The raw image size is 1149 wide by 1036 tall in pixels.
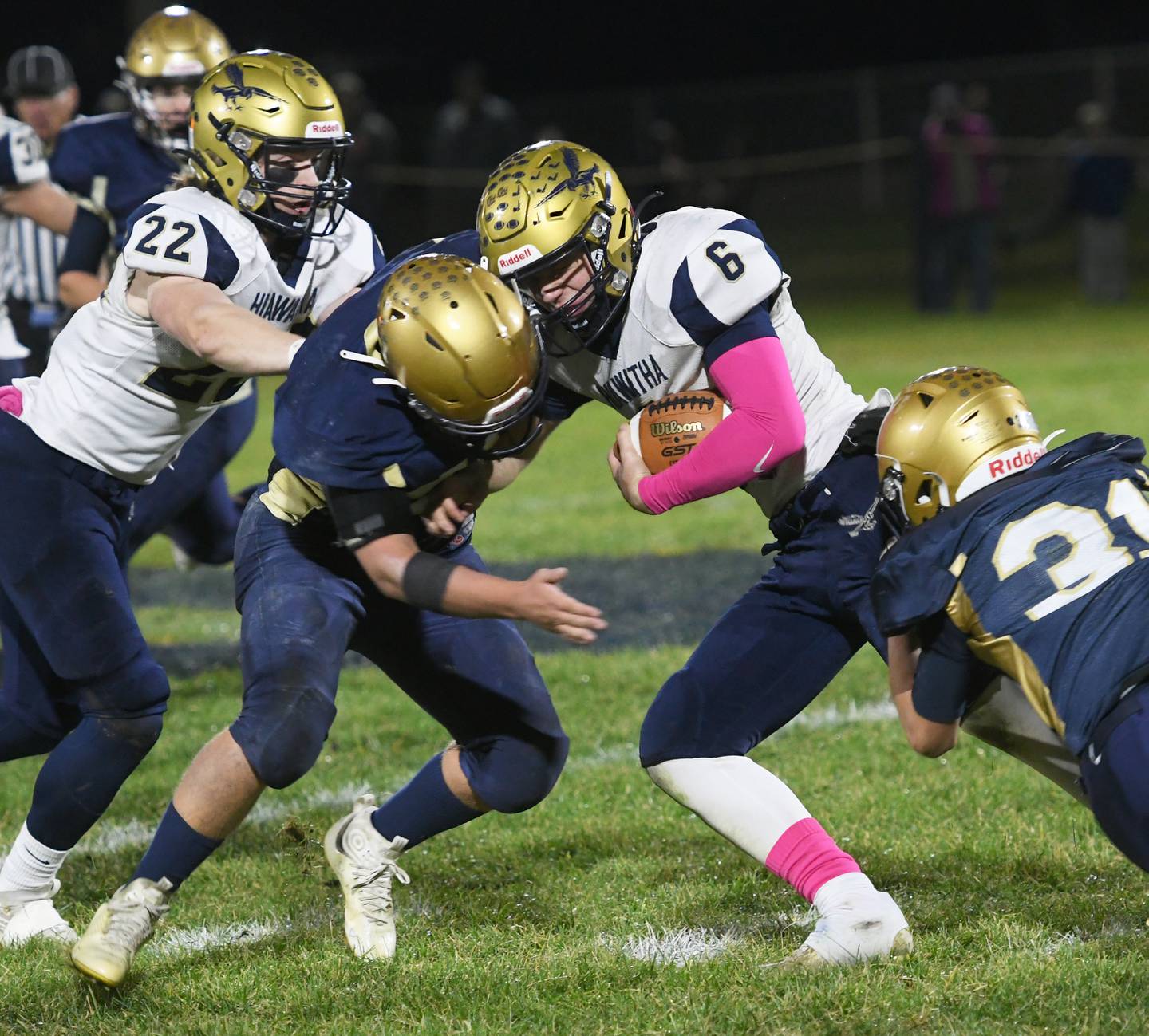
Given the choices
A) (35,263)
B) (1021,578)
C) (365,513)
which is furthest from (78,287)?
→ (1021,578)

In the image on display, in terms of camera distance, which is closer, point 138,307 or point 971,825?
point 138,307

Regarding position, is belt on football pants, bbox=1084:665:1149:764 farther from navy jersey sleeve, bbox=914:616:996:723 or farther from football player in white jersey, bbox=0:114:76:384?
football player in white jersey, bbox=0:114:76:384

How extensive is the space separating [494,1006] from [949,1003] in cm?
80

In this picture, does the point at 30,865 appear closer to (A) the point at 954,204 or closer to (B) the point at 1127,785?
(B) the point at 1127,785

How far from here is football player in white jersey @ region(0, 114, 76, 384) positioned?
5695 mm

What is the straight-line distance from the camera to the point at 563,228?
3.13 meters

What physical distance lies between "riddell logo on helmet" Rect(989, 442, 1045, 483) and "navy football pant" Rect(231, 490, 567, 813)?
1072mm

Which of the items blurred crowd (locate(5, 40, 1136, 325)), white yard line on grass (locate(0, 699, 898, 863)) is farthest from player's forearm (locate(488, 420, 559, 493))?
blurred crowd (locate(5, 40, 1136, 325))

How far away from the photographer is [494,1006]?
3.00m

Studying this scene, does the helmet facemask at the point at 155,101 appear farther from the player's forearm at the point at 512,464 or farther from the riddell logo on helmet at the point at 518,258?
the riddell logo on helmet at the point at 518,258

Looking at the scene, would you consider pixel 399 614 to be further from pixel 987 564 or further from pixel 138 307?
pixel 987 564

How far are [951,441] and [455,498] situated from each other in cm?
96

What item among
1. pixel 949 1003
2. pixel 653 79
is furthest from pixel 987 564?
pixel 653 79

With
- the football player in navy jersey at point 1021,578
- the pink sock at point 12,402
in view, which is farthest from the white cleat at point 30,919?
the football player in navy jersey at point 1021,578
